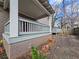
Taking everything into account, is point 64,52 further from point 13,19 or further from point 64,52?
point 13,19

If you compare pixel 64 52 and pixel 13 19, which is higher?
pixel 13 19

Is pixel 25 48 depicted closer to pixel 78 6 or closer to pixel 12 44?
pixel 12 44

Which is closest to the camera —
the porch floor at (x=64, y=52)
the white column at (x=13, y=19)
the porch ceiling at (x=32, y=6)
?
the white column at (x=13, y=19)

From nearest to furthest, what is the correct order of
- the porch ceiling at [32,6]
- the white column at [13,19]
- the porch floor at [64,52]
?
the white column at [13,19], the porch floor at [64,52], the porch ceiling at [32,6]

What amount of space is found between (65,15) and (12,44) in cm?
2398

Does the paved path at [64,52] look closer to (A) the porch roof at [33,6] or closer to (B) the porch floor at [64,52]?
(B) the porch floor at [64,52]

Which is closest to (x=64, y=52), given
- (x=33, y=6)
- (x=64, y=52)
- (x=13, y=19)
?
(x=64, y=52)

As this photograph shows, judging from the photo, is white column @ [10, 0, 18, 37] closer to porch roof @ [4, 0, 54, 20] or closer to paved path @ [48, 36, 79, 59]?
paved path @ [48, 36, 79, 59]

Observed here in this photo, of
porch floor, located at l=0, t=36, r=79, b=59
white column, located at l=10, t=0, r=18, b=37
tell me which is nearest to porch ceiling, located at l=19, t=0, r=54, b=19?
white column, located at l=10, t=0, r=18, b=37

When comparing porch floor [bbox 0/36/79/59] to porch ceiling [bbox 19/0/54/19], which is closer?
porch floor [bbox 0/36/79/59]

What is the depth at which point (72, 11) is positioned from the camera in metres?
26.6

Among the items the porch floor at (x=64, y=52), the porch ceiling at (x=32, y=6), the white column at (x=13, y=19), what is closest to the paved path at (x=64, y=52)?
the porch floor at (x=64, y=52)

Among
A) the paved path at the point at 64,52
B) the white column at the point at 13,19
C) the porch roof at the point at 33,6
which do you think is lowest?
the paved path at the point at 64,52

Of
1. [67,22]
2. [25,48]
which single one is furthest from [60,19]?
[25,48]
